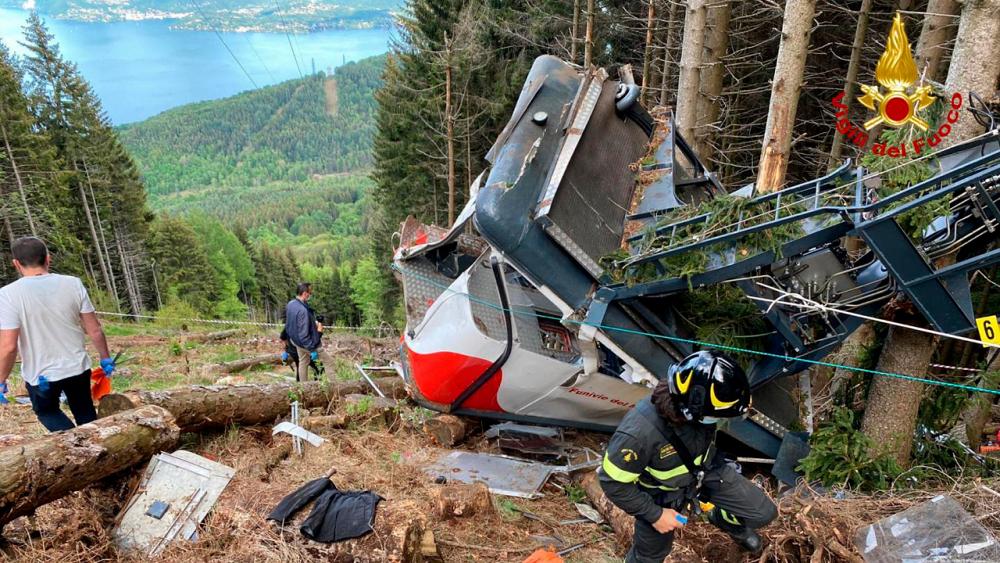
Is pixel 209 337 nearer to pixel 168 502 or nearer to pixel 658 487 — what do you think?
pixel 168 502

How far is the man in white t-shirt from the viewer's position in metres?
3.64

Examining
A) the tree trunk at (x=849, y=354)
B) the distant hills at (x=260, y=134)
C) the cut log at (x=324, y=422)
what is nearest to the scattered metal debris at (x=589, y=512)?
the tree trunk at (x=849, y=354)

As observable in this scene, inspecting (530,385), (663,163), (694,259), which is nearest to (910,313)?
(694,259)

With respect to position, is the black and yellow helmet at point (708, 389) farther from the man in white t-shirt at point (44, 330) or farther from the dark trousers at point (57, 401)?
the dark trousers at point (57, 401)

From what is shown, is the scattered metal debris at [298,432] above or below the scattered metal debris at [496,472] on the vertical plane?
above

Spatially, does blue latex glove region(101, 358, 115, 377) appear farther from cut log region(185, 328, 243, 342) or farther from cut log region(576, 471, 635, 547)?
cut log region(185, 328, 243, 342)

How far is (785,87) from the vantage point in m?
6.00

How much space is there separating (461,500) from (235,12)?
398 feet

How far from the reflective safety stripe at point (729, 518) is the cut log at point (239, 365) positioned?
27.1ft

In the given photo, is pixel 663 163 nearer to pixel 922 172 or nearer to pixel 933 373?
pixel 922 172

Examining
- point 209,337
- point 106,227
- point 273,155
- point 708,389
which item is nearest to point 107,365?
point 708,389

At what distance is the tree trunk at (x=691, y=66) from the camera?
7371 mm

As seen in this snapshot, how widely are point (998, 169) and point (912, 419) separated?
1.81 metres

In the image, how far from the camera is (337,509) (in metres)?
3.24
